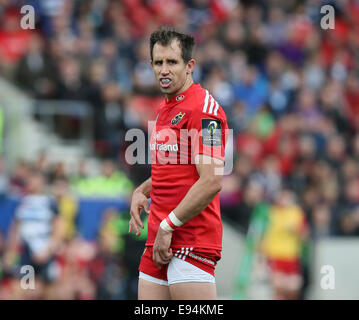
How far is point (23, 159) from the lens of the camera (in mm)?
11523

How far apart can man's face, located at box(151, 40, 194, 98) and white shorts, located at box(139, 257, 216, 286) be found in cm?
114

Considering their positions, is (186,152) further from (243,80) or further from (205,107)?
(243,80)

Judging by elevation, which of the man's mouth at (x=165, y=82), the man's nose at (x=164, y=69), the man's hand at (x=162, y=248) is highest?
the man's nose at (x=164, y=69)

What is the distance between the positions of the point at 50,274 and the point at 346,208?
504 centimetres

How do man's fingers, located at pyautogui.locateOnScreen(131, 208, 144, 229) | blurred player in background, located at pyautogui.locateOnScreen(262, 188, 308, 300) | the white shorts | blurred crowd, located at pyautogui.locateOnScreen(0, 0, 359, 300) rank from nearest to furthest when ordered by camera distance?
the white shorts → man's fingers, located at pyautogui.locateOnScreen(131, 208, 144, 229) → blurred player in background, located at pyautogui.locateOnScreen(262, 188, 308, 300) → blurred crowd, located at pyautogui.locateOnScreen(0, 0, 359, 300)

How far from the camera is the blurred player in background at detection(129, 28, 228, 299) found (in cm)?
429

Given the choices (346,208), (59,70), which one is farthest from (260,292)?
(59,70)

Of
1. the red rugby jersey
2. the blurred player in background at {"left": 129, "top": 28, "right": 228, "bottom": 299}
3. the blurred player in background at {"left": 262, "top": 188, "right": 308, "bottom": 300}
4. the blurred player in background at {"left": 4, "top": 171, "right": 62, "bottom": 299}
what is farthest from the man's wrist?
the blurred player in background at {"left": 262, "top": 188, "right": 308, "bottom": 300}

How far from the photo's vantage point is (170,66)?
4.52m

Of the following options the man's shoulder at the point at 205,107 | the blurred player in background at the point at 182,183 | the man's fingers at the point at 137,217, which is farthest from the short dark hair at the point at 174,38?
the man's fingers at the point at 137,217

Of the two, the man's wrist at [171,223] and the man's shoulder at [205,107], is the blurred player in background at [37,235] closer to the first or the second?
the man's wrist at [171,223]

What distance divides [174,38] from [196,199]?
1.10 metres

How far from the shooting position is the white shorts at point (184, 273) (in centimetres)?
436

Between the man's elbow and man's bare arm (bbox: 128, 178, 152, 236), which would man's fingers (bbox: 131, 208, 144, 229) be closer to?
man's bare arm (bbox: 128, 178, 152, 236)
